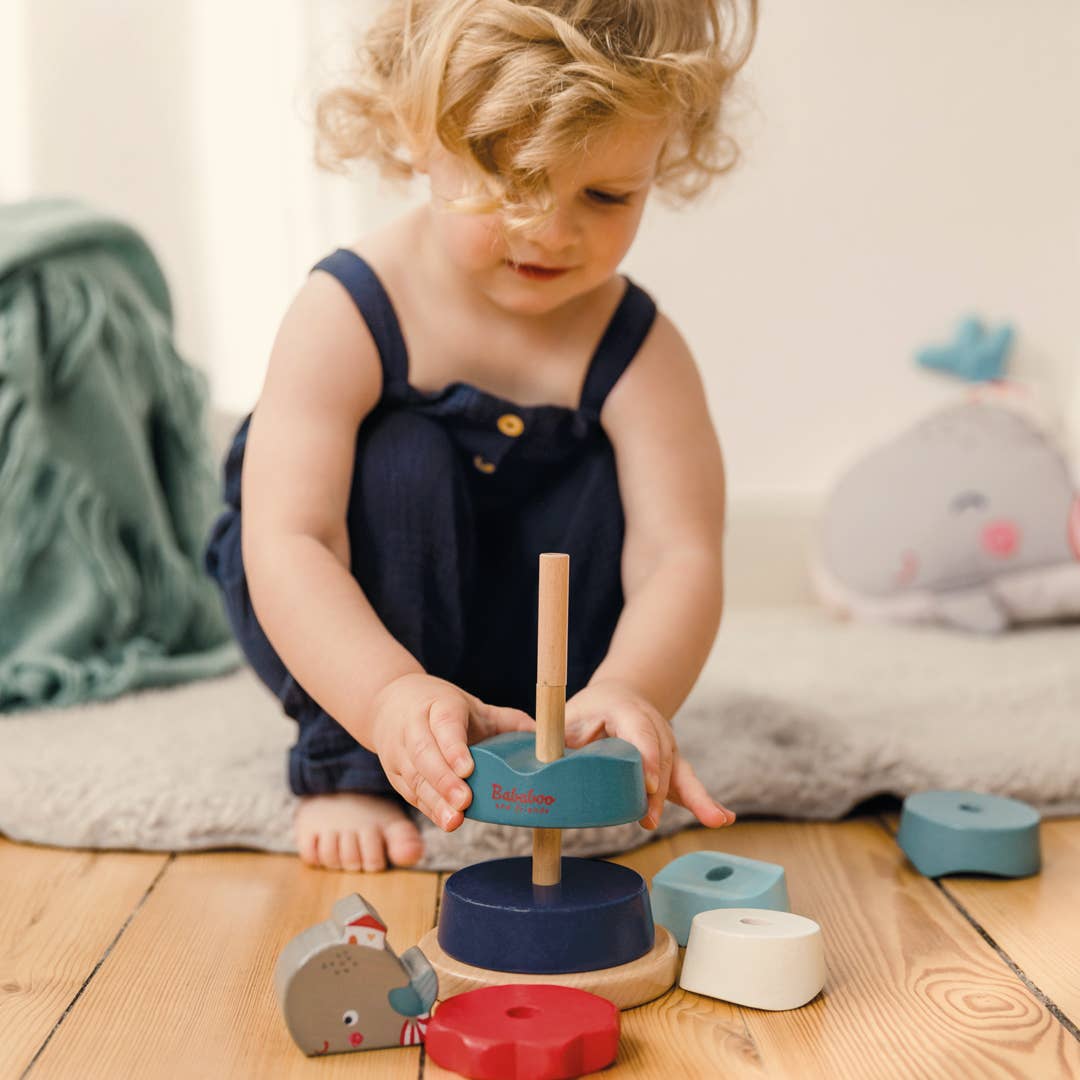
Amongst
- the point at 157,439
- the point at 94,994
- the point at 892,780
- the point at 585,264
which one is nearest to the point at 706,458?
the point at 585,264

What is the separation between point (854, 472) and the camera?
2.02 m

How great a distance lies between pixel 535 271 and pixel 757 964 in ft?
1.53

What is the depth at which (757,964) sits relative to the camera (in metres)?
0.66

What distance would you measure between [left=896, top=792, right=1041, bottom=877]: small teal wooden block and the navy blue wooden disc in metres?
→ 0.26

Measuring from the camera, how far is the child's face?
2.73ft

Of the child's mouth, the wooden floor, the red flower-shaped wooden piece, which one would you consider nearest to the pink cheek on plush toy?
the wooden floor

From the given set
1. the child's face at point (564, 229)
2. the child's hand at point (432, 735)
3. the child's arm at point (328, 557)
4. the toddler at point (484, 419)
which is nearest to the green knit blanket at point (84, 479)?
the toddler at point (484, 419)

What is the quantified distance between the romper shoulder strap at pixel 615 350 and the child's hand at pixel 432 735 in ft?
1.03

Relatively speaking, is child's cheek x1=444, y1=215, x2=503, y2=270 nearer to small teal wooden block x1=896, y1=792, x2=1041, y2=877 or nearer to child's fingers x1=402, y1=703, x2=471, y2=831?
child's fingers x1=402, y1=703, x2=471, y2=831

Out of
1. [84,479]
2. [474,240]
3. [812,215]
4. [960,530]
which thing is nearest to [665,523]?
[474,240]

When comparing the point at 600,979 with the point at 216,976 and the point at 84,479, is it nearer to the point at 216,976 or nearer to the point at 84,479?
the point at 216,976

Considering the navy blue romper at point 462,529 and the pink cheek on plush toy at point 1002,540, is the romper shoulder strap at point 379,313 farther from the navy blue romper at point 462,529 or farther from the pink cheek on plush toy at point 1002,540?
the pink cheek on plush toy at point 1002,540

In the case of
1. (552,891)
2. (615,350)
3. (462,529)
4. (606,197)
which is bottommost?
(552,891)

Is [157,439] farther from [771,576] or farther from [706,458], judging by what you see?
[771,576]
